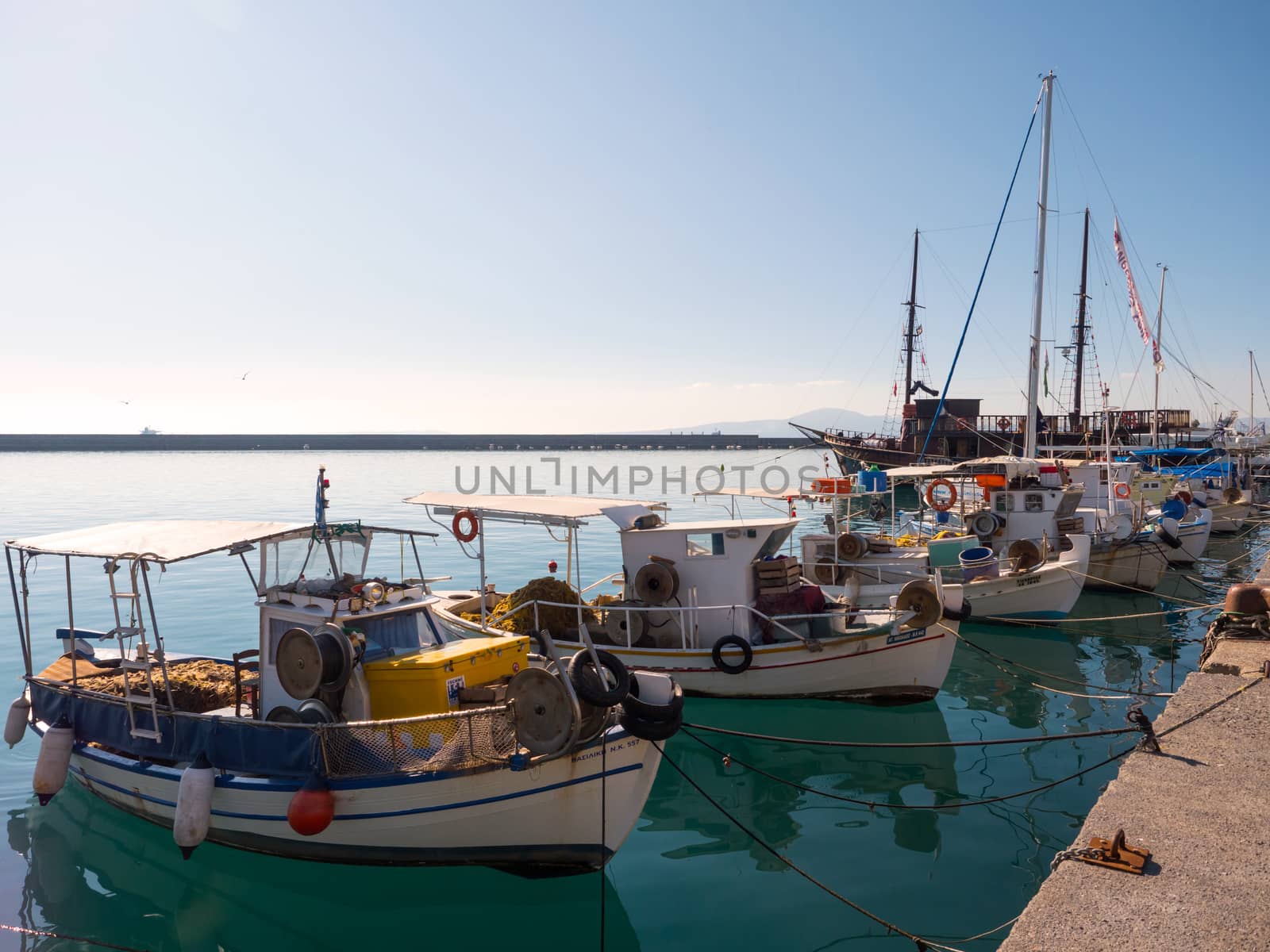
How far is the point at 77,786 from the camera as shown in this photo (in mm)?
11445

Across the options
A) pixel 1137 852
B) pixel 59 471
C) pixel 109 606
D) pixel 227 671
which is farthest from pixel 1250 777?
pixel 59 471

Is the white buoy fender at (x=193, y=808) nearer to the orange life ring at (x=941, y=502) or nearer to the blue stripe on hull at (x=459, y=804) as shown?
the blue stripe on hull at (x=459, y=804)

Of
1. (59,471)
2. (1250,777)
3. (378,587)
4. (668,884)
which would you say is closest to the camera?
(1250,777)

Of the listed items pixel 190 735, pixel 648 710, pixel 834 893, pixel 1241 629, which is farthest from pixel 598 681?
pixel 1241 629

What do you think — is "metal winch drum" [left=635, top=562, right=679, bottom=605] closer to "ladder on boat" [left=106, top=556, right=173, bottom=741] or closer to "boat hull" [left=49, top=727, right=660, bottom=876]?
"boat hull" [left=49, top=727, right=660, bottom=876]

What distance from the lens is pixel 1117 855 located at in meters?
5.74

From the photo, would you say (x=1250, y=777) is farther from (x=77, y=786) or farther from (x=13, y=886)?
(x=77, y=786)

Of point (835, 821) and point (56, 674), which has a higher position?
point (56, 674)

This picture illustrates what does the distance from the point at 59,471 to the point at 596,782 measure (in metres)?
98.0

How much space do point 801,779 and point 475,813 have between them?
553cm

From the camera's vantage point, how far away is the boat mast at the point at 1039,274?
26609 mm

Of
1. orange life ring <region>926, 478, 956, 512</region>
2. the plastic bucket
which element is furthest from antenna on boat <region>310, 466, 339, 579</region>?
orange life ring <region>926, 478, 956, 512</region>

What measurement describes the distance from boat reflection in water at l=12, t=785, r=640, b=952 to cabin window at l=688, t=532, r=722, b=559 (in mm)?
6368

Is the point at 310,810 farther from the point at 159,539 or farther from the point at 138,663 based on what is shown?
the point at 159,539
